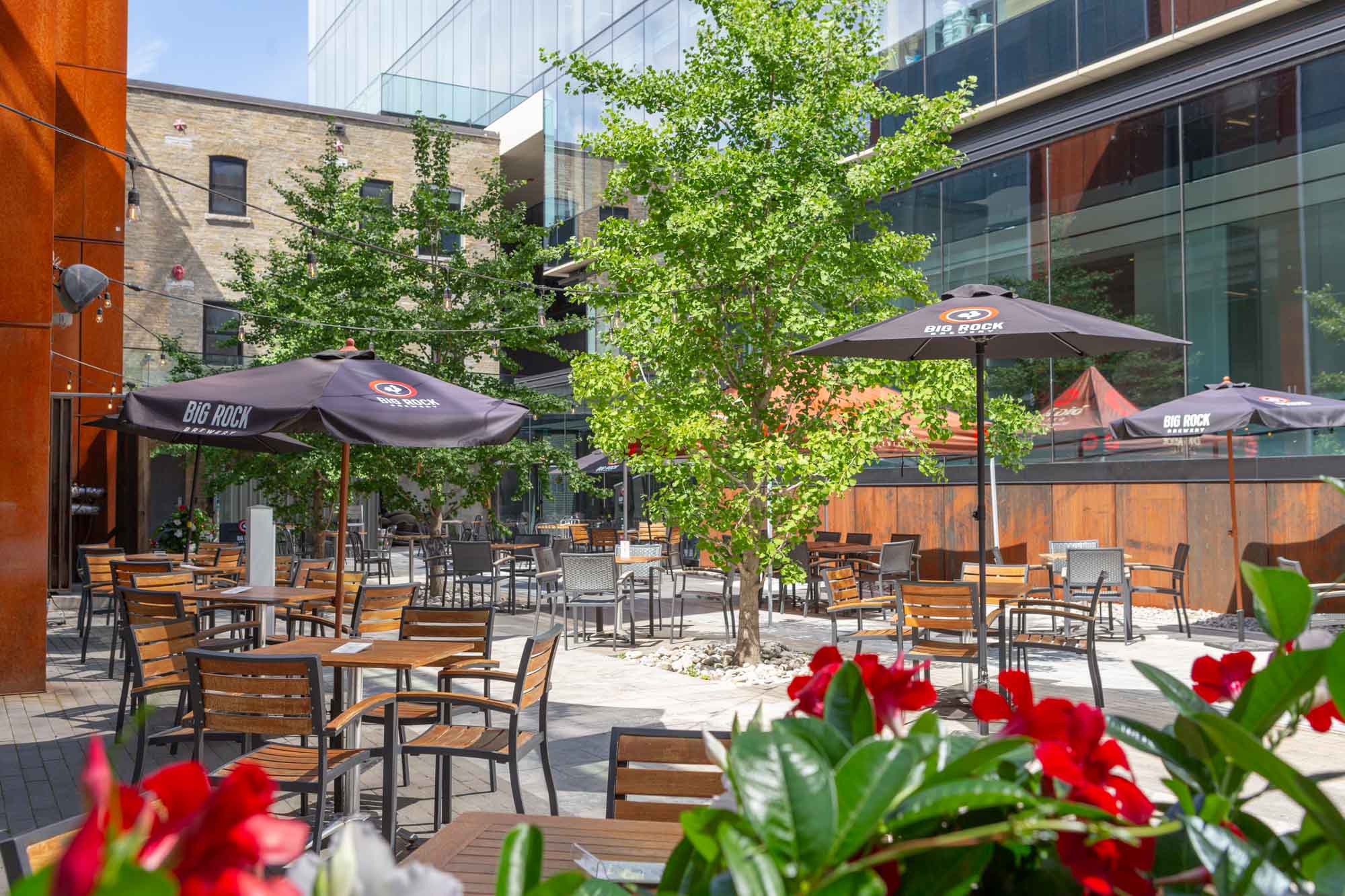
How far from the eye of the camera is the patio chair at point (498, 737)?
513 centimetres

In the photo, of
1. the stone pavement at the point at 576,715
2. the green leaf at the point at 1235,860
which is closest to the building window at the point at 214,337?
the stone pavement at the point at 576,715

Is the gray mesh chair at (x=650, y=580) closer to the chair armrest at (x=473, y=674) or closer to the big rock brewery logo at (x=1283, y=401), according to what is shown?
the chair armrest at (x=473, y=674)

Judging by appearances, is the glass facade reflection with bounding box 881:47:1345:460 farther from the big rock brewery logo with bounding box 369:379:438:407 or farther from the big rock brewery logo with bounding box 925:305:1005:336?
the big rock brewery logo with bounding box 369:379:438:407

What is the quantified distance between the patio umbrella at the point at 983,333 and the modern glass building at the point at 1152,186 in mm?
4825

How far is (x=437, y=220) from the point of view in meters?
17.0

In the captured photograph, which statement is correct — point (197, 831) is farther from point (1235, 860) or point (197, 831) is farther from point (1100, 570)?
point (1100, 570)

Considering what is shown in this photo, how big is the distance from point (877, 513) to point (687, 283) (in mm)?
10128

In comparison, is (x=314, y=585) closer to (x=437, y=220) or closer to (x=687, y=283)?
(x=687, y=283)

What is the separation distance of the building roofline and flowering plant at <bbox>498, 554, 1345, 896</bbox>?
93.7 ft

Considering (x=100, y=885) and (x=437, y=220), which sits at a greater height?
(x=437, y=220)

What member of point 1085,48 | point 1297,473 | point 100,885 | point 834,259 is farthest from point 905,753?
point 1085,48

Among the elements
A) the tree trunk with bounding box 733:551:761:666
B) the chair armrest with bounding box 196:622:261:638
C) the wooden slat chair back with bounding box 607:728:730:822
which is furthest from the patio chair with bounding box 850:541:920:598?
the wooden slat chair back with bounding box 607:728:730:822

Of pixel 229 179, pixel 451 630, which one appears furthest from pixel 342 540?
pixel 229 179

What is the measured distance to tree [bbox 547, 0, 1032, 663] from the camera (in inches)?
367
